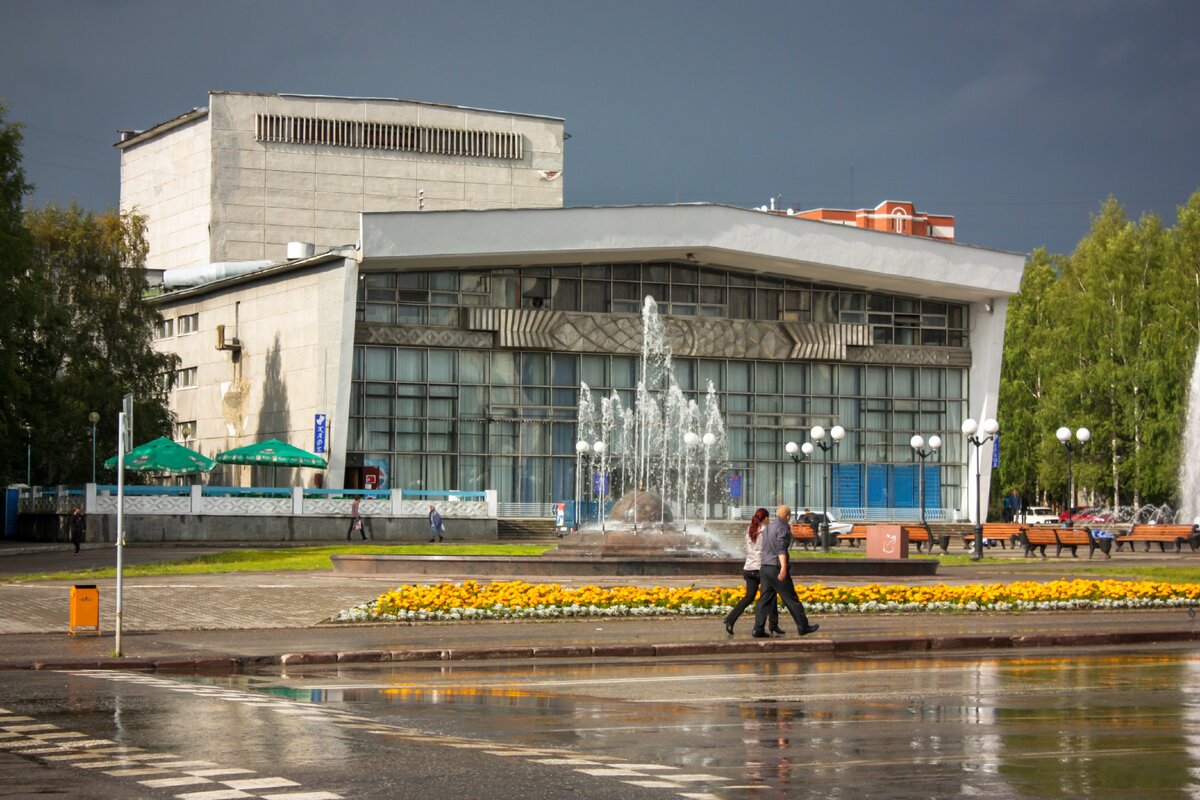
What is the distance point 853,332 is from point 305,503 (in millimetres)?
24783

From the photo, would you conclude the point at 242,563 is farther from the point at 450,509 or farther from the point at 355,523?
the point at 450,509

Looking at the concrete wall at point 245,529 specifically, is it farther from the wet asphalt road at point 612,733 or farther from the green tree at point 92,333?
the wet asphalt road at point 612,733

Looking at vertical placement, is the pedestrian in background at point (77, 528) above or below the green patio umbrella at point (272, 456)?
below

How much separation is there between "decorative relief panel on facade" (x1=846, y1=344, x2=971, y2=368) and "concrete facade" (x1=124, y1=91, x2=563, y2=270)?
20.2m

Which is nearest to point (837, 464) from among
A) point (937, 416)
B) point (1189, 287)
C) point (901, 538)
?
point (937, 416)

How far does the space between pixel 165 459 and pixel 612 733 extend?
44.5m

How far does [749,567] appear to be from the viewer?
19688 mm

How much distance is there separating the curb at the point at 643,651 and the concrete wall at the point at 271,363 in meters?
42.2

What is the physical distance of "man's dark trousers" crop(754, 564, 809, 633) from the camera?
19094mm

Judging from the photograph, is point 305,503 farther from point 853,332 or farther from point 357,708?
point 357,708

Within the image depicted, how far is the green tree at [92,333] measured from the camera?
60.4 m

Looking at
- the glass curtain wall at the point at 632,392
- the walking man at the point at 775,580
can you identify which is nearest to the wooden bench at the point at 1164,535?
the glass curtain wall at the point at 632,392

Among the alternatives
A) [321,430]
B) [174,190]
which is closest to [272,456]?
[321,430]

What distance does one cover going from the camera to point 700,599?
902 inches
